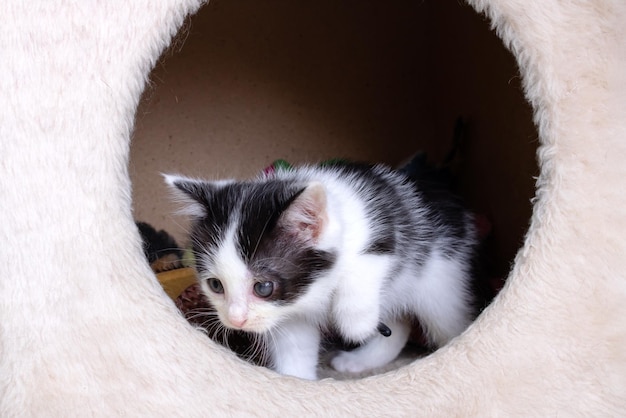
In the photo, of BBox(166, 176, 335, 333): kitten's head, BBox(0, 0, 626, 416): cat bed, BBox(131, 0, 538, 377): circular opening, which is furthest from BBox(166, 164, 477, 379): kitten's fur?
BBox(131, 0, 538, 377): circular opening

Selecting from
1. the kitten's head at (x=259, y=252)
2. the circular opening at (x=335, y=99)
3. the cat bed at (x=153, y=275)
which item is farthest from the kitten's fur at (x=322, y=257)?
the circular opening at (x=335, y=99)

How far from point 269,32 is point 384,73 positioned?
0.52m

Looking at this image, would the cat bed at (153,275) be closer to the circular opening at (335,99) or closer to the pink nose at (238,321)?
the pink nose at (238,321)

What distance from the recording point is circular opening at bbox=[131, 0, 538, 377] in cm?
215

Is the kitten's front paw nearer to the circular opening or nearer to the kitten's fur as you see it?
the kitten's fur

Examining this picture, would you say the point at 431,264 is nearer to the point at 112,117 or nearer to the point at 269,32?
the point at 112,117

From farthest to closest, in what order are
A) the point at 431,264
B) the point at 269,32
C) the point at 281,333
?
the point at 269,32, the point at 431,264, the point at 281,333

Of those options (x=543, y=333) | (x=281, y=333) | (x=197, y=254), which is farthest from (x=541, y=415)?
(x=197, y=254)

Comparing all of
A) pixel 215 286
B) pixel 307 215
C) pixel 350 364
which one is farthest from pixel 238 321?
pixel 350 364

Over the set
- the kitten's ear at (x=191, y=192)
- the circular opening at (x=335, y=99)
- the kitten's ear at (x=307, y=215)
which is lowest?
the kitten's ear at (x=191, y=192)

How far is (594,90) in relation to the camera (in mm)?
1188

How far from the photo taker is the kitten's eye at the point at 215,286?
135 cm

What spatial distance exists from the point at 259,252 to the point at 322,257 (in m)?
0.14

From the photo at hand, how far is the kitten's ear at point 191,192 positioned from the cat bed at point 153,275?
189 mm
